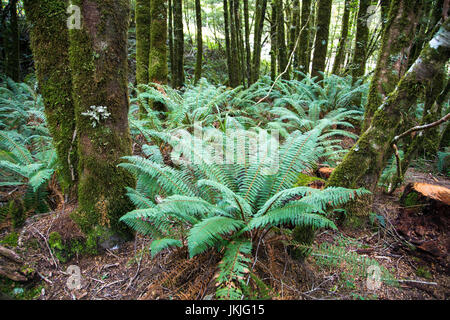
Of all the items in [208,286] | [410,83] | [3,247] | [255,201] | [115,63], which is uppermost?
[115,63]

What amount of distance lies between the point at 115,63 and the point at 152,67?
278cm

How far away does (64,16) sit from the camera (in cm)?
176

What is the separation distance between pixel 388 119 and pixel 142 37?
172 inches

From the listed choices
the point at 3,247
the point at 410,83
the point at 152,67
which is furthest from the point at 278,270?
the point at 152,67

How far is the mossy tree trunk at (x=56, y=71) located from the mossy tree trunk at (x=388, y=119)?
7.11 feet

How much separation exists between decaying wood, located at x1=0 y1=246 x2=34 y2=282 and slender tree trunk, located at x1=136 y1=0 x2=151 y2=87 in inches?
143

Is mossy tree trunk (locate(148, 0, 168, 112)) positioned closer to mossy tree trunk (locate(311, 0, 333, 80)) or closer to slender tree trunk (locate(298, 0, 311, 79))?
mossy tree trunk (locate(311, 0, 333, 80))

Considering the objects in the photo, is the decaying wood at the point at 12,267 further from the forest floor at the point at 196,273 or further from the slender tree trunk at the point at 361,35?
the slender tree trunk at the point at 361,35

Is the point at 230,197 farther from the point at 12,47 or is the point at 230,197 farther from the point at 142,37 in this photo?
the point at 12,47

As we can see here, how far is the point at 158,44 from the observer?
4215mm

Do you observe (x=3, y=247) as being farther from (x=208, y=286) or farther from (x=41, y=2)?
(x=41, y=2)

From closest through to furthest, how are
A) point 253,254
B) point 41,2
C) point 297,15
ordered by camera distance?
point 253,254 < point 41,2 < point 297,15

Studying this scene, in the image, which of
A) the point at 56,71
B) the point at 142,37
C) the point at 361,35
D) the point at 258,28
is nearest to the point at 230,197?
the point at 56,71

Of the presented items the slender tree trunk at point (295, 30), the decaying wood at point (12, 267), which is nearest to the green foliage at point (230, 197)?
the decaying wood at point (12, 267)
